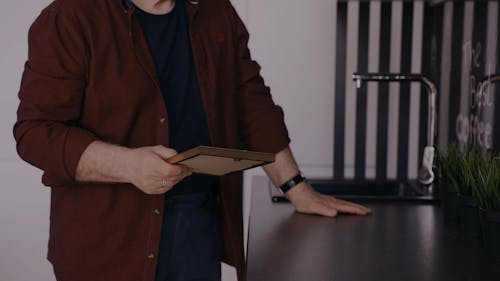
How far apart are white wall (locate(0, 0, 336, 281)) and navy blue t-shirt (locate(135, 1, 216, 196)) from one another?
4.38ft

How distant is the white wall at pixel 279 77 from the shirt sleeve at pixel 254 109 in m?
1.10

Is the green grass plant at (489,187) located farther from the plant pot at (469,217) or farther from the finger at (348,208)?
the finger at (348,208)

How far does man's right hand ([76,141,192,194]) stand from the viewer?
4.81 ft

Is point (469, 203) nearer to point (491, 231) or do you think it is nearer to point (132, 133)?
point (491, 231)

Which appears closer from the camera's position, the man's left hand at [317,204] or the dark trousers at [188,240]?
the dark trousers at [188,240]

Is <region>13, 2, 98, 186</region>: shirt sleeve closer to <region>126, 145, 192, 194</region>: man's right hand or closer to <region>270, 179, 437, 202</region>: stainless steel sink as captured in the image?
<region>126, 145, 192, 194</region>: man's right hand

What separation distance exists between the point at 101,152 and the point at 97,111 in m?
0.15

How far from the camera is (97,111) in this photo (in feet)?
5.49

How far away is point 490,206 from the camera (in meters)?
1.44

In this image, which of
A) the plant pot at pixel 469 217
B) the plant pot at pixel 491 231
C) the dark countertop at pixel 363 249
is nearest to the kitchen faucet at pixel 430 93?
the dark countertop at pixel 363 249

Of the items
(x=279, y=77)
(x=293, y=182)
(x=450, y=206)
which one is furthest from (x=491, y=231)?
(x=279, y=77)

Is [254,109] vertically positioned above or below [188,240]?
above

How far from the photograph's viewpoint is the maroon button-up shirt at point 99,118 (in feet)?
5.28

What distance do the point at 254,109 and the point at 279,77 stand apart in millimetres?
1128
